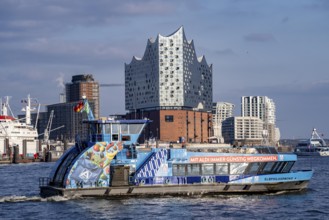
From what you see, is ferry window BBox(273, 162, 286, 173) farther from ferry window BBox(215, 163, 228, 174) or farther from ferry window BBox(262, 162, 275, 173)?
ferry window BBox(215, 163, 228, 174)

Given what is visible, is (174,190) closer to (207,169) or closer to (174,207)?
(207,169)

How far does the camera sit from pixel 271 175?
156ft

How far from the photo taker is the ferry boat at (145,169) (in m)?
44.7

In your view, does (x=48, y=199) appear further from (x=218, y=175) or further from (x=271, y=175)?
(x=271, y=175)

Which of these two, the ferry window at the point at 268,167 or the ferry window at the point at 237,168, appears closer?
the ferry window at the point at 237,168

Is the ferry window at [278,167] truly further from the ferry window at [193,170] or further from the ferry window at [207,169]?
the ferry window at [193,170]

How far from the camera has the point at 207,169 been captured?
47000 mm

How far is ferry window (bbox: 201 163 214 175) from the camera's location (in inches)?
1848

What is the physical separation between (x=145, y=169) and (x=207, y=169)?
467 cm

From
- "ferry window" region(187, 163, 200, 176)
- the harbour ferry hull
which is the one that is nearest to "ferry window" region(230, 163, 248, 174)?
the harbour ferry hull

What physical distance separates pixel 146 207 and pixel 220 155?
27.3 ft

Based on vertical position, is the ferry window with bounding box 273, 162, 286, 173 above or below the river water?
above


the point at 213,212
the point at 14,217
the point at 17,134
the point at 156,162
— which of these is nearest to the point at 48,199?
the point at 14,217

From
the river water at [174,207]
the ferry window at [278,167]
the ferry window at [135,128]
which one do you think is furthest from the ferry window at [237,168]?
the ferry window at [135,128]
